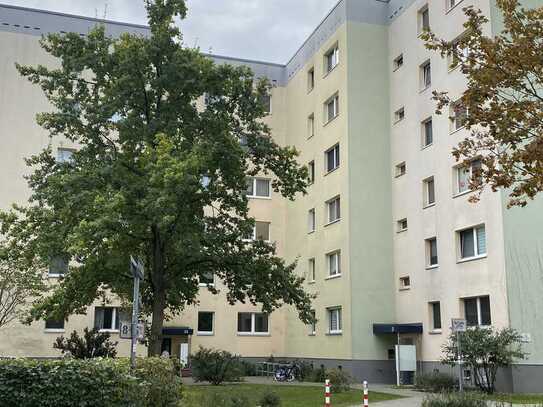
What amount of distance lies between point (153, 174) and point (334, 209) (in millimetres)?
16659

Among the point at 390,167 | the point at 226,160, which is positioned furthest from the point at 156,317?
the point at 390,167

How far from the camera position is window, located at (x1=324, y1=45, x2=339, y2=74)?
34250 millimetres

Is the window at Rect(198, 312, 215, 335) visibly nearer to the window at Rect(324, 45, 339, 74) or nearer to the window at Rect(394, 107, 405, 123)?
the window at Rect(394, 107, 405, 123)

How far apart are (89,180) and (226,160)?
14.2ft

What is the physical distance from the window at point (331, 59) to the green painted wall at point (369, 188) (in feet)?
6.14

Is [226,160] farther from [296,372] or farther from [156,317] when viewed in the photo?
[296,372]

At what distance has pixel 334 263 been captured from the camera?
32.6 metres

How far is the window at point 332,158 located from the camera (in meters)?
33.2

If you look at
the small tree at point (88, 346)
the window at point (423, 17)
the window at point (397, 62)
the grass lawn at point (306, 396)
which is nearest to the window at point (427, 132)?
the window at point (397, 62)

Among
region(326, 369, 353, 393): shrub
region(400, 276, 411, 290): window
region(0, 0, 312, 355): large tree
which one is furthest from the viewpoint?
region(400, 276, 411, 290): window

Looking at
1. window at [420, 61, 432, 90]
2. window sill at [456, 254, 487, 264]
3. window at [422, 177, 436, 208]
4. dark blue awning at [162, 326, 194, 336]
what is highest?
window at [420, 61, 432, 90]

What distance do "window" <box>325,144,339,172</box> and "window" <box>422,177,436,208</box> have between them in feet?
18.7

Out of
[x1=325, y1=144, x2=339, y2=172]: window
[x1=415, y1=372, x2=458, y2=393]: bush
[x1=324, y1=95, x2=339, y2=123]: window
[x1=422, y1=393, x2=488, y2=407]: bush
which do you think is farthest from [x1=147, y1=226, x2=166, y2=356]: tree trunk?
[x1=324, y1=95, x2=339, y2=123]: window

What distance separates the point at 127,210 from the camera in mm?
18344
